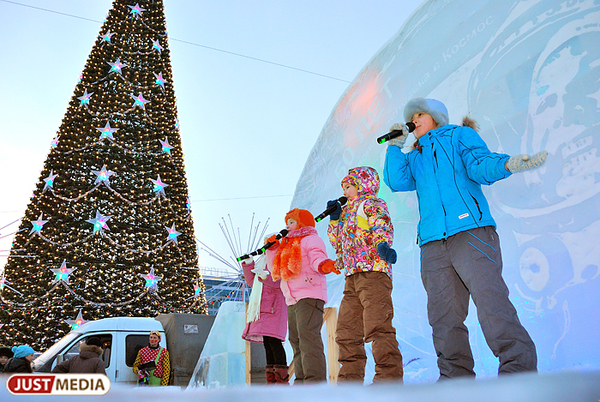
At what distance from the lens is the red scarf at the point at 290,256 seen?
153 inches


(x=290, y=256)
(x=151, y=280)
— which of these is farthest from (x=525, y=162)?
(x=151, y=280)

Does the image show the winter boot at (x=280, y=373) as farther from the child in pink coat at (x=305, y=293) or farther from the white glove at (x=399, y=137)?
the white glove at (x=399, y=137)

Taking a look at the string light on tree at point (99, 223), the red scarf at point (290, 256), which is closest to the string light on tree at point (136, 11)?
the string light on tree at point (99, 223)

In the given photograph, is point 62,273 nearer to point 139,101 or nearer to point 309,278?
point 139,101

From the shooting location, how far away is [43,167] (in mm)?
10047

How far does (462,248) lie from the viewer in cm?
244

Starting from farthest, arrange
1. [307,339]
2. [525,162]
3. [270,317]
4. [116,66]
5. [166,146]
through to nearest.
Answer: [116,66]
[166,146]
[270,317]
[307,339]
[525,162]

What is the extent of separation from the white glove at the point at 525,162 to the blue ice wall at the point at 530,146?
848mm

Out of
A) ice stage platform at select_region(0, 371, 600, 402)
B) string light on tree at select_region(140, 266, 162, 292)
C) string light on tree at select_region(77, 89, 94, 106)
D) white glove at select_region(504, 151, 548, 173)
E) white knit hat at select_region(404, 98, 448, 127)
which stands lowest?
ice stage platform at select_region(0, 371, 600, 402)

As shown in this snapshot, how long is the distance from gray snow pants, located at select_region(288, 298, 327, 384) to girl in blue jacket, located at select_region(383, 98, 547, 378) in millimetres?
1330

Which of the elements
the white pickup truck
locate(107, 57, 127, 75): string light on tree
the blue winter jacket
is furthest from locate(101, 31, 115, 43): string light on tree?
the blue winter jacket

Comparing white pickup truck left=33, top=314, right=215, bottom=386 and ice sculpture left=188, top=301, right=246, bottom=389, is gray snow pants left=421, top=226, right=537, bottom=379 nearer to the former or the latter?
ice sculpture left=188, top=301, right=246, bottom=389

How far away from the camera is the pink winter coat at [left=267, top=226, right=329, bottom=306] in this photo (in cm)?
379

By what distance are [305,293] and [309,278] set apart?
0.14 meters
